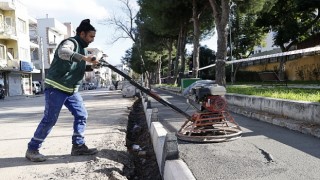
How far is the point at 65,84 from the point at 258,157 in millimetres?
2948

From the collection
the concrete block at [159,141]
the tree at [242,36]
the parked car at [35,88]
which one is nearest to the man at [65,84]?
the concrete block at [159,141]

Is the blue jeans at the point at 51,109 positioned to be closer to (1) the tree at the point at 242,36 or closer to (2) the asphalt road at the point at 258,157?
(2) the asphalt road at the point at 258,157

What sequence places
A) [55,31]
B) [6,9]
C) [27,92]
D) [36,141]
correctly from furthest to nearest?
[55,31], [27,92], [6,9], [36,141]

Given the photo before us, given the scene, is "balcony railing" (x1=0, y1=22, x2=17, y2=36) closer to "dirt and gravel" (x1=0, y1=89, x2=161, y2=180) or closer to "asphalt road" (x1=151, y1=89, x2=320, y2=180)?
"dirt and gravel" (x1=0, y1=89, x2=161, y2=180)

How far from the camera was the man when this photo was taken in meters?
5.02

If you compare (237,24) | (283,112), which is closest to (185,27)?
(237,24)

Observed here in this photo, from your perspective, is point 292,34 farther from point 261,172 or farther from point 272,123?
point 261,172

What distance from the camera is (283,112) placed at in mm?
8539

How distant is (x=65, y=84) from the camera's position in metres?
5.09

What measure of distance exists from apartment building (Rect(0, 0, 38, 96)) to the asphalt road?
34.3 metres

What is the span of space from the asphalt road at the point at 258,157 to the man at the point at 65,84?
1.81 metres

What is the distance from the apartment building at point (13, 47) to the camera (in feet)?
126

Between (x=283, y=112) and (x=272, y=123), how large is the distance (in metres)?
0.41

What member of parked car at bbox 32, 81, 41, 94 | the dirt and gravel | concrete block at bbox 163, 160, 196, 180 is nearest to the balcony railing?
parked car at bbox 32, 81, 41, 94
